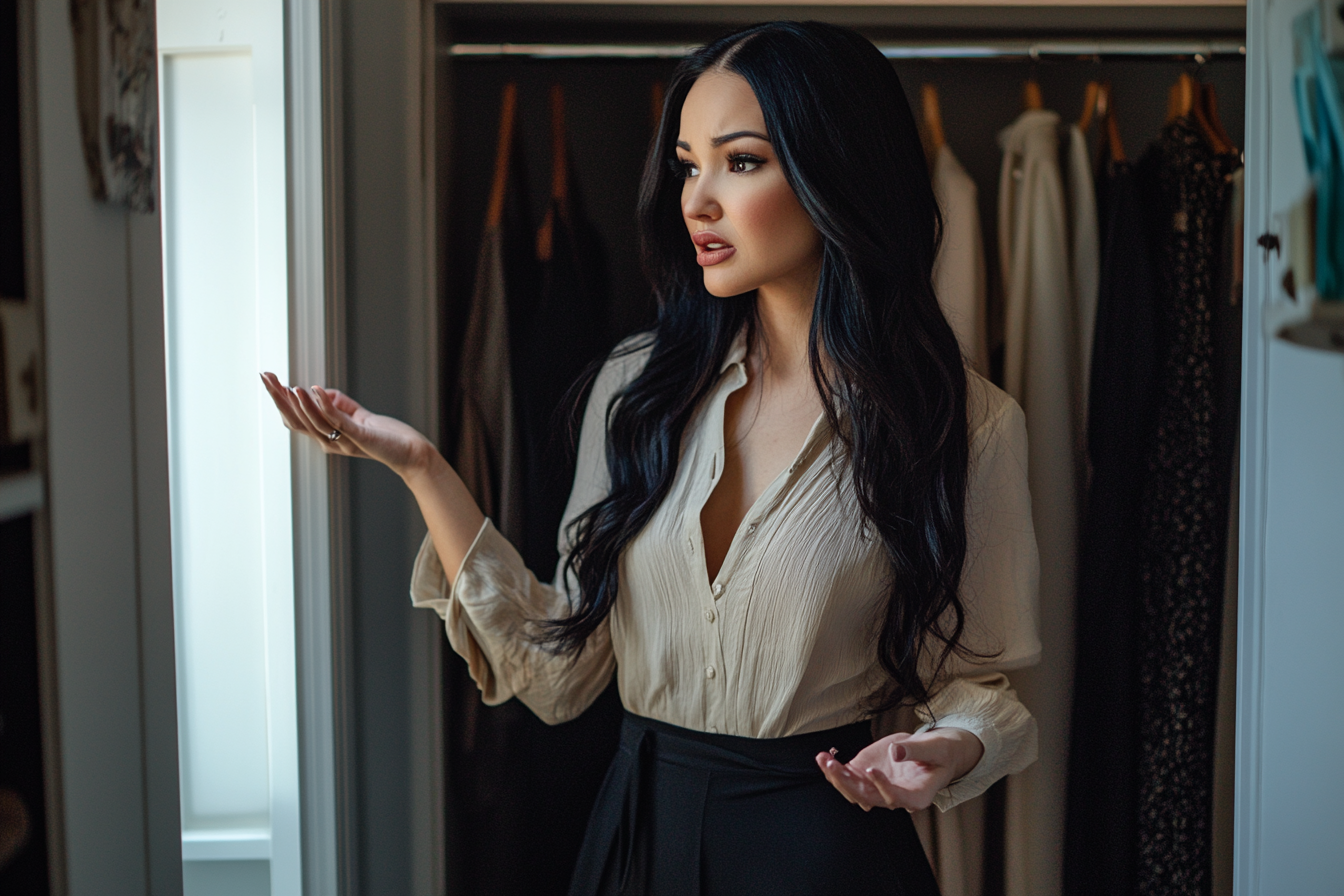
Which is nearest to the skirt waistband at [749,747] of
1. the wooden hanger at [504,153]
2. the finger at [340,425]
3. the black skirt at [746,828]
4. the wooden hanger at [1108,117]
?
the black skirt at [746,828]

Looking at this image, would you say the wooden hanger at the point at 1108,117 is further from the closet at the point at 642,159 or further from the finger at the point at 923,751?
the finger at the point at 923,751

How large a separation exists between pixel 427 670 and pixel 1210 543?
1.02 metres

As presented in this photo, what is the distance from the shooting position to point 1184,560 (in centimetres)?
108

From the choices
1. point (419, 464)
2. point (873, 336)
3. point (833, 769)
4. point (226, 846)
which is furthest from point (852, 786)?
Answer: point (226, 846)

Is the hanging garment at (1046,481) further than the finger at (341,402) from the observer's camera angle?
Yes

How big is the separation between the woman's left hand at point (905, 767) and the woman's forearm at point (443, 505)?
19.2 inches

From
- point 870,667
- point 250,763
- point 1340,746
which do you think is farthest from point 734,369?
point 250,763

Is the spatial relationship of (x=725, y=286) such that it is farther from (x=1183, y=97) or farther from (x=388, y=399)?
(x=1183, y=97)

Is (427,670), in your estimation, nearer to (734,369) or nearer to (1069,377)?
(734,369)

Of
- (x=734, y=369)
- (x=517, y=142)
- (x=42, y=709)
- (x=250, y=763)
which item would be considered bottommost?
(x=250, y=763)

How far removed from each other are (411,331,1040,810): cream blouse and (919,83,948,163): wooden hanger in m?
0.39

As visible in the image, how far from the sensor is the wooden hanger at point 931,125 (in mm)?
1196

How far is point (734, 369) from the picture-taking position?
1050 mm

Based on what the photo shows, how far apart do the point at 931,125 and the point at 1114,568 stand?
65cm
